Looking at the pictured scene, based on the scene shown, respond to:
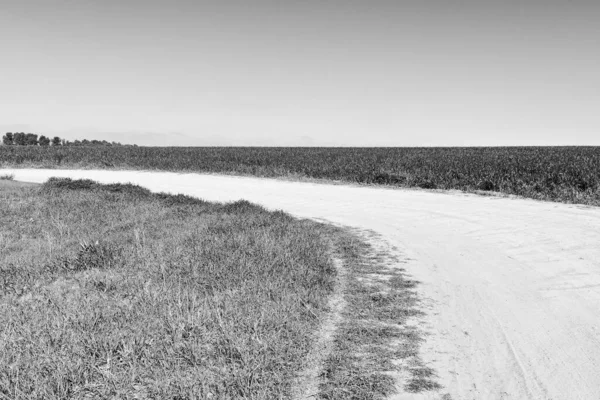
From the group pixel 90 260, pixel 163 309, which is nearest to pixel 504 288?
pixel 163 309

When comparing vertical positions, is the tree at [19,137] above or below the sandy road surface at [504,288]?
above

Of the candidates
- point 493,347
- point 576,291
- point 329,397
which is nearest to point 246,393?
point 329,397

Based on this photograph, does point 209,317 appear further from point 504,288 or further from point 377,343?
point 504,288

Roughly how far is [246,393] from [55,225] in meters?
9.55

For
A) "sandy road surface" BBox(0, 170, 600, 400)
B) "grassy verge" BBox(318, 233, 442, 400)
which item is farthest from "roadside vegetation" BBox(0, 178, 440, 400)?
"sandy road surface" BBox(0, 170, 600, 400)

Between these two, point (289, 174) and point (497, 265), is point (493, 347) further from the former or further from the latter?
point (289, 174)

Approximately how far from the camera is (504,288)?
658 centimetres

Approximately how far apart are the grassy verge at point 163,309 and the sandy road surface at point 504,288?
1.57 metres

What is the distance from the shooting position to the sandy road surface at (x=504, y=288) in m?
4.14

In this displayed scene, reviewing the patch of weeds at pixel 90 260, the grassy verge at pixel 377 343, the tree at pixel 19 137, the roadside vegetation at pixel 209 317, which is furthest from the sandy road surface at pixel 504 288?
the tree at pixel 19 137

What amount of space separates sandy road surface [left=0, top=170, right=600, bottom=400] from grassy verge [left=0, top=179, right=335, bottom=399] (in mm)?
1574

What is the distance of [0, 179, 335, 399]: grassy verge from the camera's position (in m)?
3.97

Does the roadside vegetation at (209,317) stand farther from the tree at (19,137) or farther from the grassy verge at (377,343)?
the tree at (19,137)

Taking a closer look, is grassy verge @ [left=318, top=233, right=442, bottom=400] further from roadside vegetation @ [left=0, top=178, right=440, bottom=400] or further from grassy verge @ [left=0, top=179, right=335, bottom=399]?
grassy verge @ [left=0, top=179, right=335, bottom=399]
